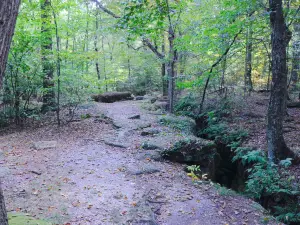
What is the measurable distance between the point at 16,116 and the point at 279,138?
9886 mm

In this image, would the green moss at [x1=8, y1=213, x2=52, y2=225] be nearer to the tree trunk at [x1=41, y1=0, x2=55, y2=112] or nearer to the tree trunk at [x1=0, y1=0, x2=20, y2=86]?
the tree trunk at [x1=0, y1=0, x2=20, y2=86]

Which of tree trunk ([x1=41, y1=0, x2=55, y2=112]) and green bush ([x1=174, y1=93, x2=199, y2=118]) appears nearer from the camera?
tree trunk ([x1=41, y1=0, x2=55, y2=112])

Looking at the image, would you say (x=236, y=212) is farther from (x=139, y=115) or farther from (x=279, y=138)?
(x=139, y=115)

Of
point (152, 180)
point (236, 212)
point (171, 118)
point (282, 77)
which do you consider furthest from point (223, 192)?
point (171, 118)

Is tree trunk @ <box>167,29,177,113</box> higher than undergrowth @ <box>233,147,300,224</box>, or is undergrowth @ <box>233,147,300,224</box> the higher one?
tree trunk @ <box>167,29,177,113</box>

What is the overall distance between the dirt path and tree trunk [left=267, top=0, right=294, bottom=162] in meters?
2.16

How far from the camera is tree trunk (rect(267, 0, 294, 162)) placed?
6.39 meters

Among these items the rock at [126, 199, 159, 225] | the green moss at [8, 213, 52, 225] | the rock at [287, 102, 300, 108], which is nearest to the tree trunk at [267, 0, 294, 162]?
the rock at [126, 199, 159, 225]

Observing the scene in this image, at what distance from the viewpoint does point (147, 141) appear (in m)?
8.56

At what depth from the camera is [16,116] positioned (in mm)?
10586

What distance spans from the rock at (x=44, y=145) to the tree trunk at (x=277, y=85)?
6582 mm

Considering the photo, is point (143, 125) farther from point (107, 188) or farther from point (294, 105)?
point (294, 105)

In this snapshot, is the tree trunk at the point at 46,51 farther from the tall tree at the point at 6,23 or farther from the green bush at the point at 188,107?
the tall tree at the point at 6,23

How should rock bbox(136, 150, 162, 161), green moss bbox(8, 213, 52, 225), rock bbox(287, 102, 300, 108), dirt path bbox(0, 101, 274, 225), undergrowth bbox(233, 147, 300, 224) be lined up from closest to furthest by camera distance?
green moss bbox(8, 213, 52, 225)
dirt path bbox(0, 101, 274, 225)
undergrowth bbox(233, 147, 300, 224)
rock bbox(136, 150, 162, 161)
rock bbox(287, 102, 300, 108)
